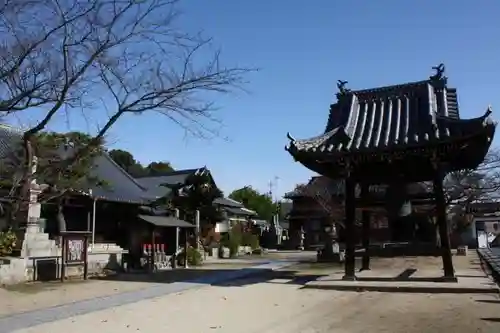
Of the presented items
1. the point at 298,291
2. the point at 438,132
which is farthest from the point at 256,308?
the point at 438,132

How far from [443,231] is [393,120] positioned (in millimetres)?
4403

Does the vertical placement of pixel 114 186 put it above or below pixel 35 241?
above

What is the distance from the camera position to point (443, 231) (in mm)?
14484

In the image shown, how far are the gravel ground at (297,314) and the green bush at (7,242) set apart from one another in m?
7.15

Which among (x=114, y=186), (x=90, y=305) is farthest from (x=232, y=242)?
(x=90, y=305)

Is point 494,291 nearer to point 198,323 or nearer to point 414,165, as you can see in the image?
point 414,165

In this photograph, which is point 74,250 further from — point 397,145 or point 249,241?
point 249,241

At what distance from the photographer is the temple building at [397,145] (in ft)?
47.6

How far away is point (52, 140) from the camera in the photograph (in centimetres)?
1792

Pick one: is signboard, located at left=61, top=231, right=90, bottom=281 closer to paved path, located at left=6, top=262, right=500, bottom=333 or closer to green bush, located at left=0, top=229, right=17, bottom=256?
green bush, located at left=0, top=229, right=17, bottom=256

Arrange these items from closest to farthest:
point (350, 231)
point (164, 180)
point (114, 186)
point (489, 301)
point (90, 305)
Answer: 1. point (489, 301)
2. point (90, 305)
3. point (350, 231)
4. point (114, 186)
5. point (164, 180)

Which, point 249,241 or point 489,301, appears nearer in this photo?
point 489,301

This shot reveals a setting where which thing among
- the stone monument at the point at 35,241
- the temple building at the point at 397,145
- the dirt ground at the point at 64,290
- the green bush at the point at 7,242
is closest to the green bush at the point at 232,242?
the dirt ground at the point at 64,290

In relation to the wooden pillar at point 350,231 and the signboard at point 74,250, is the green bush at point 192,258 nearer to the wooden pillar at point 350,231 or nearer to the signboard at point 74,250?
the signboard at point 74,250
